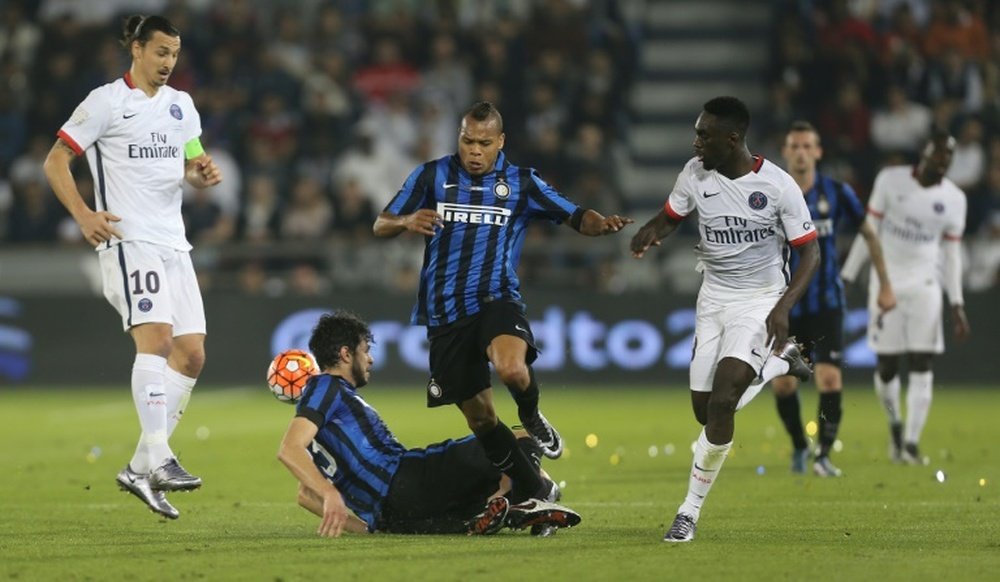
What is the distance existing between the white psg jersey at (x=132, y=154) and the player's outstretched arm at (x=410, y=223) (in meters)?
1.29

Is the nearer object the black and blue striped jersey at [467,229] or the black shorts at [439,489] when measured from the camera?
the black shorts at [439,489]

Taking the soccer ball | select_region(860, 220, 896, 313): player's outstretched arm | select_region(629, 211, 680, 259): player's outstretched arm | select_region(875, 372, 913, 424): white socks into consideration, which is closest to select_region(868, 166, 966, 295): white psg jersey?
select_region(875, 372, 913, 424): white socks

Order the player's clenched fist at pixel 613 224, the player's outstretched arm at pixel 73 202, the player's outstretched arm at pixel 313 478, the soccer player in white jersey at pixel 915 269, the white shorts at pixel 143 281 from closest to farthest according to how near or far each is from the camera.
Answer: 1. the player's outstretched arm at pixel 313 478
2. the player's clenched fist at pixel 613 224
3. the player's outstretched arm at pixel 73 202
4. the white shorts at pixel 143 281
5. the soccer player in white jersey at pixel 915 269

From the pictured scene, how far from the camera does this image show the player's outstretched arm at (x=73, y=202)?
28.8 ft

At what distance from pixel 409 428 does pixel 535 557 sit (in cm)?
742

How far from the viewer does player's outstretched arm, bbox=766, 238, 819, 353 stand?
831cm

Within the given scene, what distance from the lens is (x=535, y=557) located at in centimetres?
763

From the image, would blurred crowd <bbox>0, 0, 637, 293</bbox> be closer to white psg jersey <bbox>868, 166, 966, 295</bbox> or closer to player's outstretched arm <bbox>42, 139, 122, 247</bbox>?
white psg jersey <bbox>868, 166, 966, 295</bbox>

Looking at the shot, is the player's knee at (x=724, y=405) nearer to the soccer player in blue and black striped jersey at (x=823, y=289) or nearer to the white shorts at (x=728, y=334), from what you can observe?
the white shorts at (x=728, y=334)

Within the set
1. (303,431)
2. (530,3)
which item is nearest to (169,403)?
(303,431)

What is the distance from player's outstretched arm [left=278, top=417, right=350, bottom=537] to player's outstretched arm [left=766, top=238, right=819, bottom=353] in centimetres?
227

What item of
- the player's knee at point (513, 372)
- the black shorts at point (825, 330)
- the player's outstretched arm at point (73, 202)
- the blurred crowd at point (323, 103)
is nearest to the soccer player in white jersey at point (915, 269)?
the black shorts at point (825, 330)

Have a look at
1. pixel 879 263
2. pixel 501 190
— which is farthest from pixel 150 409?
pixel 879 263

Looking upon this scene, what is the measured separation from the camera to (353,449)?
8.47 m
